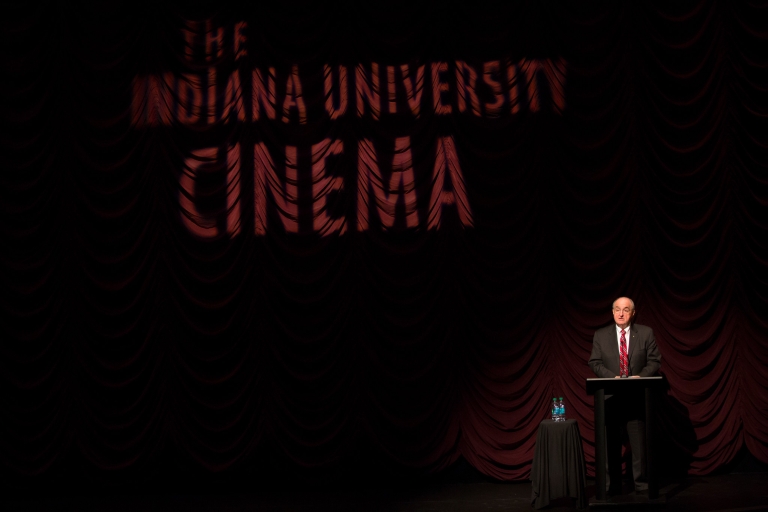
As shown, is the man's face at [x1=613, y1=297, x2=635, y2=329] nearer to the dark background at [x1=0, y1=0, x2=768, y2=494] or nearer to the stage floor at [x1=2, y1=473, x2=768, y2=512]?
the dark background at [x1=0, y1=0, x2=768, y2=494]

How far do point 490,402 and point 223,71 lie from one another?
352 centimetres

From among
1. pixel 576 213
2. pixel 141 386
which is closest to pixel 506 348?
pixel 576 213

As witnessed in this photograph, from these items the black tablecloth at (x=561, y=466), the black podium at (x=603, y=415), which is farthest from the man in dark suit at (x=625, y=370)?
the black tablecloth at (x=561, y=466)

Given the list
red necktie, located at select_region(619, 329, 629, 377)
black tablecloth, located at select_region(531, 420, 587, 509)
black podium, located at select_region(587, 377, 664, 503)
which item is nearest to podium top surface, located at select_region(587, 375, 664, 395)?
black podium, located at select_region(587, 377, 664, 503)

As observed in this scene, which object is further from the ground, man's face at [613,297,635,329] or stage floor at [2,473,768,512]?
man's face at [613,297,635,329]

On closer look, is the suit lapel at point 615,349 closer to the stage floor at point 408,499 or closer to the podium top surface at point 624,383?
the podium top surface at point 624,383

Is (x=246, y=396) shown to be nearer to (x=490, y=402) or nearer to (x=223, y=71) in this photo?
(x=490, y=402)

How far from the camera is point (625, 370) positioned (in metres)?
5.64

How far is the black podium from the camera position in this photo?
516 cm

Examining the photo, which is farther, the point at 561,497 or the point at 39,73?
the point at 39,73

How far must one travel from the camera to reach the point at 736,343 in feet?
21.2

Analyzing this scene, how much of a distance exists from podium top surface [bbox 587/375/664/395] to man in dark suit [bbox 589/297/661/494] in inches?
12.7

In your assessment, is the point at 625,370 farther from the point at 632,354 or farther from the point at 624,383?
the point at 624,383

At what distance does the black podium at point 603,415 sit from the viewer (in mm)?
5156
